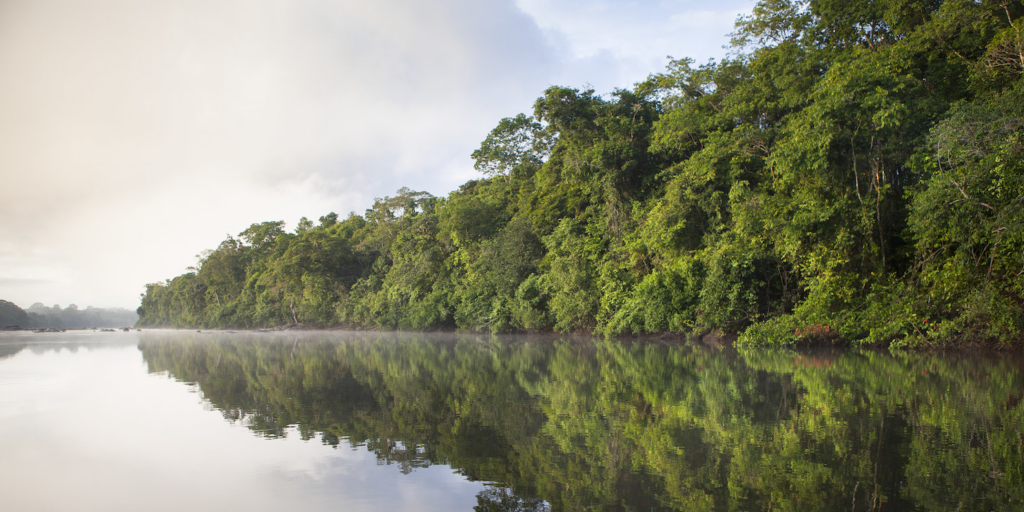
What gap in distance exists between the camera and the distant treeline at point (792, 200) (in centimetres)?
1239

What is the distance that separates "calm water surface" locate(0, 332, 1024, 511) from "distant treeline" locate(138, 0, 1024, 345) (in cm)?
382

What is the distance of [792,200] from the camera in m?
16.0

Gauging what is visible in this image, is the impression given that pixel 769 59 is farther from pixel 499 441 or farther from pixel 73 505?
pixel 73 505

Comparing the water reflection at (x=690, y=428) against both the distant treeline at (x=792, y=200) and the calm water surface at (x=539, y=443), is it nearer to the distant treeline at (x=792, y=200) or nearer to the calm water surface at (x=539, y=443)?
the calm water surface at (x=539, y=443)

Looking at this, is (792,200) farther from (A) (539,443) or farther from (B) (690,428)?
(A) (539,443)

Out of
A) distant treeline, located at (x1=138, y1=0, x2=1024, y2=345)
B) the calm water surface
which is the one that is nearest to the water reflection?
the calm water surface

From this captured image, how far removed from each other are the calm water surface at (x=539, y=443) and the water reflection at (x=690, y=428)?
0.02 metres

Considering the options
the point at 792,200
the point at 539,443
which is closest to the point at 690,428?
the point at 539,443

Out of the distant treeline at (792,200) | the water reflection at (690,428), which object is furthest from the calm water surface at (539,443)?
the distant treeline at (792,200)

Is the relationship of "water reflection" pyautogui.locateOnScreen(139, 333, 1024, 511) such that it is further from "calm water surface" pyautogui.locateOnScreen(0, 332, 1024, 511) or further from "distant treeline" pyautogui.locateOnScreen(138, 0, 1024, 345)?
"distant treeline" pyautogui.locateOnScreen(138, 0, 1024, 345)

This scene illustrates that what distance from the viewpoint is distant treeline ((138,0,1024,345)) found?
1239 centimetres

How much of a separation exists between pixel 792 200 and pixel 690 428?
40.6ft

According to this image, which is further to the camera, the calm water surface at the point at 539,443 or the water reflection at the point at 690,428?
the calm water surface at the point at 539,443

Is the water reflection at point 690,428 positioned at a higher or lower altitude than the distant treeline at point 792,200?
lower
